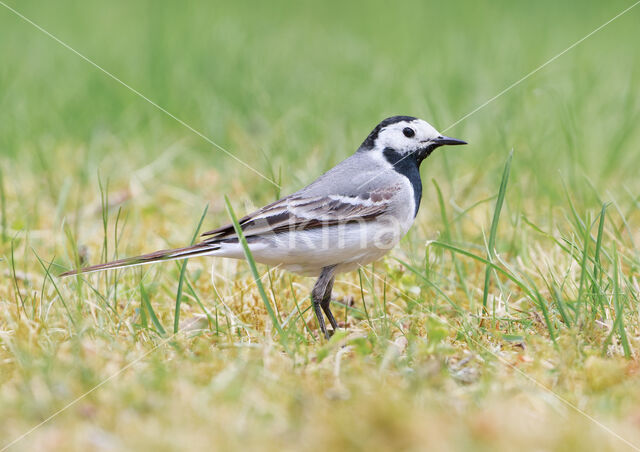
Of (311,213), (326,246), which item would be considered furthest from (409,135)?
(326,246)

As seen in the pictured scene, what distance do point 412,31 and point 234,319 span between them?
7256 millimetres

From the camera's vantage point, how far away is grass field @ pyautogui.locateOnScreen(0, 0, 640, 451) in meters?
2.28

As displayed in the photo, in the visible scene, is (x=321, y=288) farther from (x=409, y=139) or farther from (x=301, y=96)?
(x=301, y=96)

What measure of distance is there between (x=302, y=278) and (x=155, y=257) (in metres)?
1.13

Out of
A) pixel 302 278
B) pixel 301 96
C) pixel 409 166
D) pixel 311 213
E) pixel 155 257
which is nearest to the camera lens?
pixel 155 257

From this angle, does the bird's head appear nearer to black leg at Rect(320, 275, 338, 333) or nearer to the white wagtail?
the white wagtail

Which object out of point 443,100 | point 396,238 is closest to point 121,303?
point 396,238

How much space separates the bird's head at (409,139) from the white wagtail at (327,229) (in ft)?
0.55

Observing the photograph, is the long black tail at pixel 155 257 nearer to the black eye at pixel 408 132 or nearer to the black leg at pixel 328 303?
the black leg at pixel 328 303

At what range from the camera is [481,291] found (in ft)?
13.1

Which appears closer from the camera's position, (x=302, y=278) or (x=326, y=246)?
A: (x=326, y=246)

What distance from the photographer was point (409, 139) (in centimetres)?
409

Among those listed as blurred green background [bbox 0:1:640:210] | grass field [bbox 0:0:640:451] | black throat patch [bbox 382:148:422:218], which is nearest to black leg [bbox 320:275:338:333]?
grass field [bbox 0:0:640:451]

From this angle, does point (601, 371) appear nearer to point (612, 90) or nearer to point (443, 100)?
point (443, 100)
